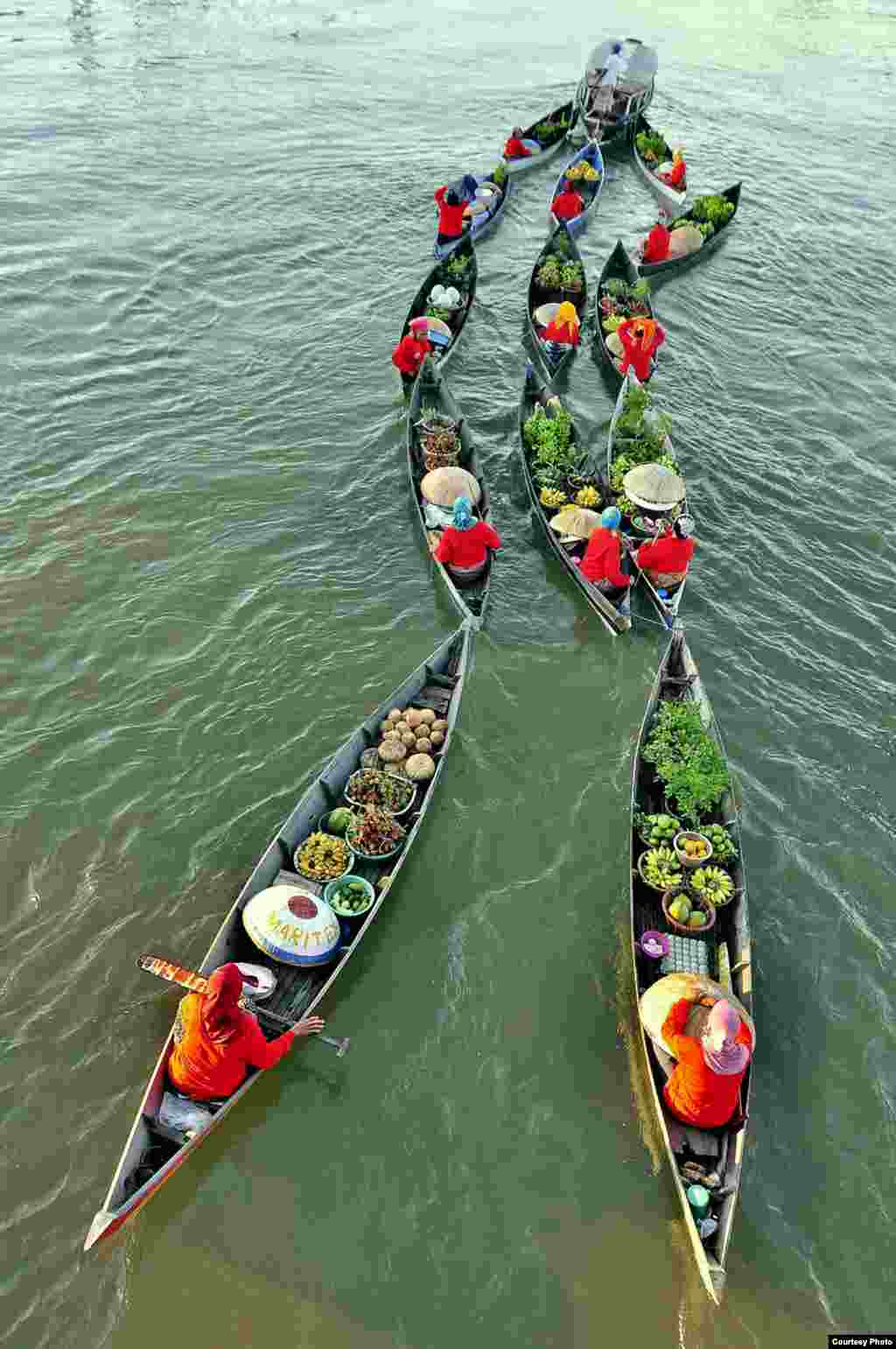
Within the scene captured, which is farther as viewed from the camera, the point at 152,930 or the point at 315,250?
the point at 315,250

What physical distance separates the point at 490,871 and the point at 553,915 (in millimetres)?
1184

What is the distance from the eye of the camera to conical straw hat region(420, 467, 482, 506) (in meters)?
18.6

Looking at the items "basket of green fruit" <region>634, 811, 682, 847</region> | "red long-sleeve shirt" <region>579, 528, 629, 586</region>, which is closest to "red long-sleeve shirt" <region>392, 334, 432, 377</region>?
"red long-sleeve shirt" <region>579, 528, 629, 586</region>

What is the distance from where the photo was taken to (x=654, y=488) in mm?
18266

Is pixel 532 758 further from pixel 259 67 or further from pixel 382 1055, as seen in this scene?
pixel 259 67

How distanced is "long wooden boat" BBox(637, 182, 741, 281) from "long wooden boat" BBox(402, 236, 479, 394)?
621 cm

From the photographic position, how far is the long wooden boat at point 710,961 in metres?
9.41

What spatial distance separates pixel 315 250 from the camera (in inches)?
1193

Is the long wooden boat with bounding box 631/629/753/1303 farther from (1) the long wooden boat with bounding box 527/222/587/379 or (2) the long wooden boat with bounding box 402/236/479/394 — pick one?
(2) the long wooden boat with bounding box 402/236/479/394

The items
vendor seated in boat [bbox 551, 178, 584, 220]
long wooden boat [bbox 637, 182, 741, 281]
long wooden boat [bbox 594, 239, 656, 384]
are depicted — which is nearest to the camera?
long wooden boat [bbox 594, 239, 656, 384]

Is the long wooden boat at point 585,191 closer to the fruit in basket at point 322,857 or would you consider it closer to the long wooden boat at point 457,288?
the long wooden boat at point 457,288

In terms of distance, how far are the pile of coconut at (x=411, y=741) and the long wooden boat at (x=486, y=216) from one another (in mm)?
21112

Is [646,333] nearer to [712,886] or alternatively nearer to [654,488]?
[654,488]

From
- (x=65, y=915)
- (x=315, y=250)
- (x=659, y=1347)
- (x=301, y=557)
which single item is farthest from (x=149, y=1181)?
(x=315, y=250)
